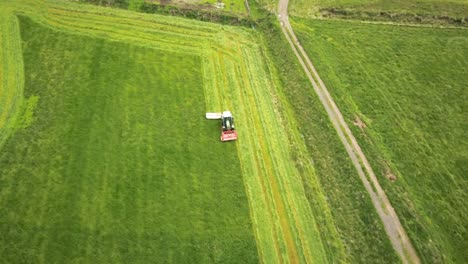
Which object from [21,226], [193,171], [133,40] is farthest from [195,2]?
[21,226]

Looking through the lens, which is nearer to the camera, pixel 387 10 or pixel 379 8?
pixel 387 10

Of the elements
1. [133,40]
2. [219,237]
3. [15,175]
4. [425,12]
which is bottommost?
[219,237]

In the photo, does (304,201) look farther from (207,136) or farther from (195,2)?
(195,2)

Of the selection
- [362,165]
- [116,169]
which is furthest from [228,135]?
[362,165]

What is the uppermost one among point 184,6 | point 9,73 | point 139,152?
point 184,6

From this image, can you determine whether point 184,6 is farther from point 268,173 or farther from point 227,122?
point 268,173
